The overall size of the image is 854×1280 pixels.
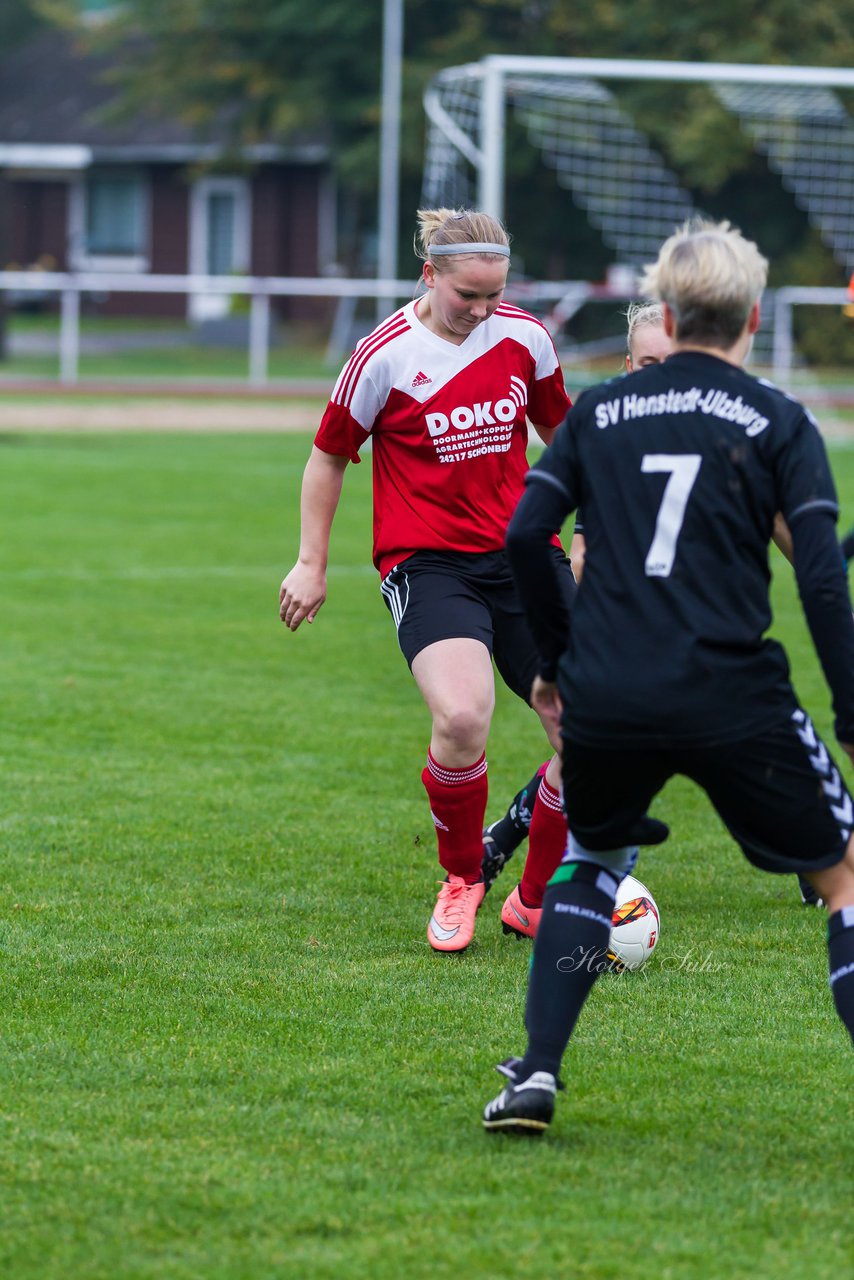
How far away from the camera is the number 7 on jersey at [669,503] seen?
3.25 m

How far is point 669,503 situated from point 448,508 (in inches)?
70.9

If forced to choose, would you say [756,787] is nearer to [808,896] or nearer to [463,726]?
[463,726]

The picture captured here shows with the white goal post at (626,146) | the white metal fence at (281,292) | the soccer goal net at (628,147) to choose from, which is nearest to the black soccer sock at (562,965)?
the white goal post at (626,146)

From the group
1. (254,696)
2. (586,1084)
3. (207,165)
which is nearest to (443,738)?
(586,1084)

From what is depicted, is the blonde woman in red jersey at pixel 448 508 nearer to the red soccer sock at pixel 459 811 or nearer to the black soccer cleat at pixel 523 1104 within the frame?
the red soccer sock at pixel 459 811

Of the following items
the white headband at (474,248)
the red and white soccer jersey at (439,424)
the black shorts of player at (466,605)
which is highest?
the white headband at (474,248)

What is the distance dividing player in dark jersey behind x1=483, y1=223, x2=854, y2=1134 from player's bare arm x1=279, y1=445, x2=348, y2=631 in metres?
1.48

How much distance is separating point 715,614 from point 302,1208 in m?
1.29

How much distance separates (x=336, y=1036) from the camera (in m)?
4.16

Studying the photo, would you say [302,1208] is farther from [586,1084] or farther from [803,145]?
[803,145]

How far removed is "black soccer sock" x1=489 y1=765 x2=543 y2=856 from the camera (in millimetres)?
5547

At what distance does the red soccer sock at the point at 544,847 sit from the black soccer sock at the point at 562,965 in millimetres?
1478

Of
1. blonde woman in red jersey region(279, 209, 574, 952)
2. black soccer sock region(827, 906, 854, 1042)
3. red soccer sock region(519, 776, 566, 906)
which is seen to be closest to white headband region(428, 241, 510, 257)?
blonde woman in red jersey region(279, 209, 574, 952)

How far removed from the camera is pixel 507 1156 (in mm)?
3453
